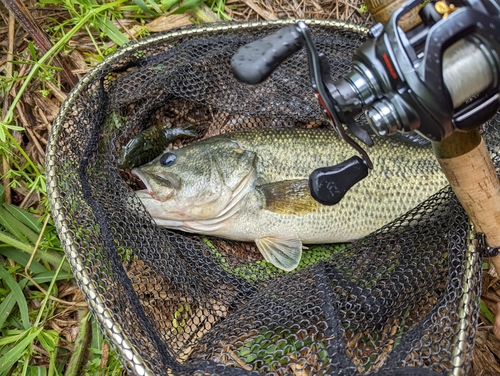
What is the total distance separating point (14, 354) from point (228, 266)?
1.25 metres

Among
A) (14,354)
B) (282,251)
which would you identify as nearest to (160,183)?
(282,251)

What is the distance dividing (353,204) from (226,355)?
1097 mm

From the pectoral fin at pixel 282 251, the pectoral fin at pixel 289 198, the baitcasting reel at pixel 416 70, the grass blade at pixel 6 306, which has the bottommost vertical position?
the pectoral fin at pixel 282 251

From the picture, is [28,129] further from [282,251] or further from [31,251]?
[282,251]

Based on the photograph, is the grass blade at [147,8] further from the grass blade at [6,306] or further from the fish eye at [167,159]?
the grass blade at [6,306]

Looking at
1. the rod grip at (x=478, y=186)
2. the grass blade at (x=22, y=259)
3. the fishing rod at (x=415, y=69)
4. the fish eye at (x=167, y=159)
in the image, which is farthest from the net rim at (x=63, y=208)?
the rod grip at (x=478, y=186)

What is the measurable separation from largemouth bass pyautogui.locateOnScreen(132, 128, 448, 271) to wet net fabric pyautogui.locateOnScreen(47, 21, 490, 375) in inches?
6.3

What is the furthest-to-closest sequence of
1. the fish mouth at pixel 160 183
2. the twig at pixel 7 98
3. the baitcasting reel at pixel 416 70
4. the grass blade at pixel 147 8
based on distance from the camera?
the grass blade at pixel 147 8
the twig at pixel 7 98
the fish mouth at pixel 160 183
the baitcasting reel at pixel 416 70

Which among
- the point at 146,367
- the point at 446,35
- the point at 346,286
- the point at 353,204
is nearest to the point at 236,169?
the point at 353,204

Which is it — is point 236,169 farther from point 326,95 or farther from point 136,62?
point 326,95

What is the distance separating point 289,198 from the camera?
2.57m

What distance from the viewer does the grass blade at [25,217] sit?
111 inches

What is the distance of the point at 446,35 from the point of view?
1230 millimetres

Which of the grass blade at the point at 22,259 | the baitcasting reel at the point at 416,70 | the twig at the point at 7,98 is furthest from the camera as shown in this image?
the twig at the point at 7,98
